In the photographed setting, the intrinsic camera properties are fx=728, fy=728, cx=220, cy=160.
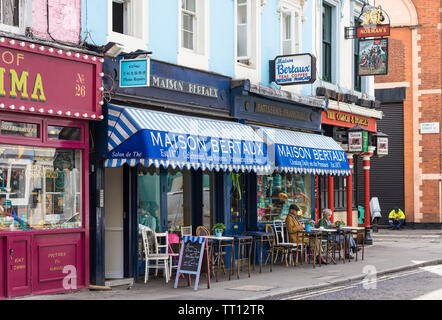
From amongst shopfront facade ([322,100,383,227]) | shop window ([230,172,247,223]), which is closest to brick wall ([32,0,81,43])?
shop window ([230,172,247,223])

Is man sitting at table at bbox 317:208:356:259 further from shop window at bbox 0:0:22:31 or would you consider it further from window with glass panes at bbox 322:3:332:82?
shop window at bbox 0:0:22:31

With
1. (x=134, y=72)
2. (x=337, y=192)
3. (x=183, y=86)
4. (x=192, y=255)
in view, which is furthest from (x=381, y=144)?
(x=134, y=72)

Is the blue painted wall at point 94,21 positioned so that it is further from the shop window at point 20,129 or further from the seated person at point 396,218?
the seated person at point 396,218

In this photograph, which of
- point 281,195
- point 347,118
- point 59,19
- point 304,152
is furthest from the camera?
point 347,118

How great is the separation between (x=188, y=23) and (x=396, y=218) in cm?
2085

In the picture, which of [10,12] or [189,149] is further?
[189,149]

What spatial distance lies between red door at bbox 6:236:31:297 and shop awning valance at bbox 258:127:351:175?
22.4 ft

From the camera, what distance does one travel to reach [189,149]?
13586mm

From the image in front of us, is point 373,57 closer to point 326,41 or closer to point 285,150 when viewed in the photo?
point 326,41

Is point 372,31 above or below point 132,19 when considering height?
above

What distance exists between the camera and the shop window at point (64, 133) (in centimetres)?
1212

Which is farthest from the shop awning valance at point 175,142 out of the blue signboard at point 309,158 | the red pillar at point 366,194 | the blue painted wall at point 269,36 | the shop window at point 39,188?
the red pillar at point 366,194

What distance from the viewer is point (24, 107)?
37.2ft
